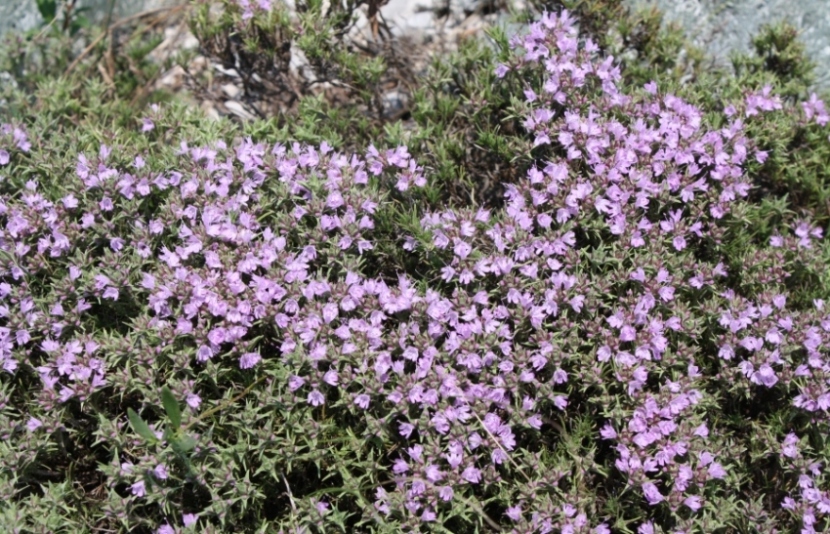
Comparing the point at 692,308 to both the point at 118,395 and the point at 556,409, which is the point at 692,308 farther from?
the point at 118,395

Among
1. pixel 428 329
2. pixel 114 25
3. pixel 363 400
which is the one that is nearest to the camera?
pixel 363 400

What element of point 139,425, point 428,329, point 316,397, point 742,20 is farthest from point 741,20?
point 139,425

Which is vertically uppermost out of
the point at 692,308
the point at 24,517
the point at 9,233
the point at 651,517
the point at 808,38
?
the point at 808,38

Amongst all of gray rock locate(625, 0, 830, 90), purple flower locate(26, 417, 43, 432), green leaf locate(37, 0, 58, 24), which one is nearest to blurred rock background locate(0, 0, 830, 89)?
gray rock locate(625, 0, 830, 90)

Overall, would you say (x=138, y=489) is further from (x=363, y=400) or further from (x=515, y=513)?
(x=515, y=513)

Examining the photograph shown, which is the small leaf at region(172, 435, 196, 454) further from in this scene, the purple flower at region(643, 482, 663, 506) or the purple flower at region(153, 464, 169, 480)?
the purple flower at region(643, 482, 663, 506)

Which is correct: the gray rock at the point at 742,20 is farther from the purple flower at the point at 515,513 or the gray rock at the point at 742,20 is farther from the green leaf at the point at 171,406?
the green leaf at the point at 171,406

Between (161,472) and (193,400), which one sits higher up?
(193,400)

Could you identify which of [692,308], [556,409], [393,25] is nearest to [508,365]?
Result: [556,409]
